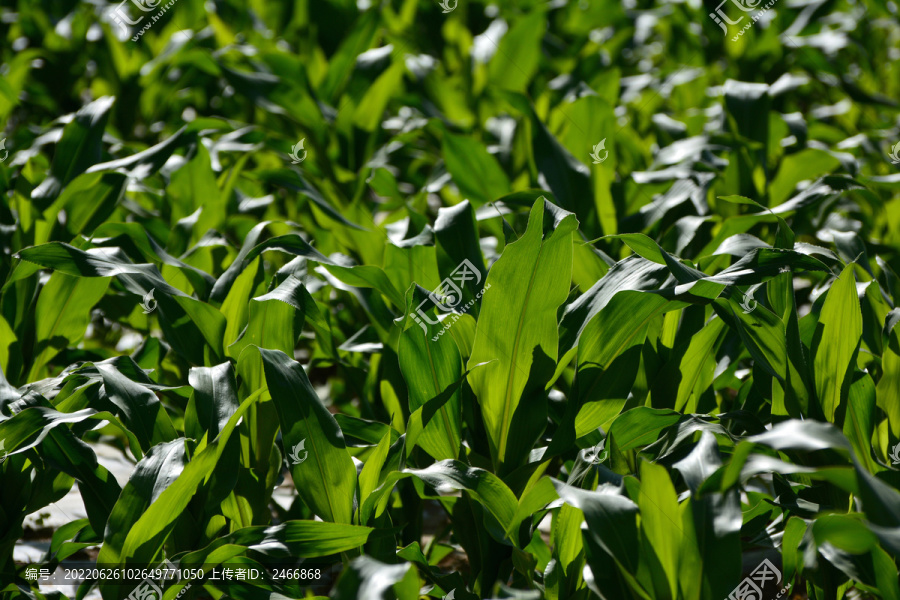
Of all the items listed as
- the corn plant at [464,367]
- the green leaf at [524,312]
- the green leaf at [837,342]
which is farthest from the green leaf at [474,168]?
the green leaf at [837,342]

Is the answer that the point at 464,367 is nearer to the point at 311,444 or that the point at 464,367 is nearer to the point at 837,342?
the point at 311,444

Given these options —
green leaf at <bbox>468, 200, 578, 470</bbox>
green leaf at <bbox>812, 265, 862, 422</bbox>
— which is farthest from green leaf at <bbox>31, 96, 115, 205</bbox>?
green leaf at <bbox>812, 265, 862, 422</bbox>

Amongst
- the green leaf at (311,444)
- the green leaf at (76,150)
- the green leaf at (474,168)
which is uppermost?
the green leaf at (76,150)

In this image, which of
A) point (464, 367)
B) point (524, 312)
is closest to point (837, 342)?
point (524, 312)

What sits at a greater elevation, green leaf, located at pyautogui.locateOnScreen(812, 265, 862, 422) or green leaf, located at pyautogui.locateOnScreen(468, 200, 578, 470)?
green leaf, located at pyautogui.locateOnScreen(468, 200, 578, 470)

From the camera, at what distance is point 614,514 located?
978 mm

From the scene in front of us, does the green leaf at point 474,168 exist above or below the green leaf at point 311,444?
below

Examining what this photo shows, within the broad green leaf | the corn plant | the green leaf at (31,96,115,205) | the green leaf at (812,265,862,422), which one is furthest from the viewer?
the green leaf at (31,96,115,205)

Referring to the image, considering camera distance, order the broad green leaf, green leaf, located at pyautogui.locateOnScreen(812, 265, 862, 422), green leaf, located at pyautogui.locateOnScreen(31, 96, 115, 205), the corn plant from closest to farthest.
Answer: the corn plant → green leaf, located at pyautogui.locateOnScreen(812, 265, 862, 422) → the broad green leaf → green leaf, located at pyautogui.locateOnScreen(31, 96, 115, 205)

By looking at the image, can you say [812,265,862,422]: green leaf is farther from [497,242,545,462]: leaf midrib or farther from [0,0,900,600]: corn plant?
[497,242,545,462]: leaf midrib

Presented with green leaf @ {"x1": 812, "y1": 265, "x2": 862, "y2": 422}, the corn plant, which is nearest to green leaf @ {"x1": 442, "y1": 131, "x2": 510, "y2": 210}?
the corn plant

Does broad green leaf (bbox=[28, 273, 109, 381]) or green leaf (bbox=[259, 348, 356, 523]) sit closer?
green leaf (bbox=[259, 348, 356, 523])

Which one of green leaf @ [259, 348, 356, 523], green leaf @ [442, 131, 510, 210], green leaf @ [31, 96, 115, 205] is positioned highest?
green leaf @ [31, 96, 115, 205]

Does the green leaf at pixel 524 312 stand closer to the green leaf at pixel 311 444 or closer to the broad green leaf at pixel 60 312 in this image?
the green leaf at pixel 311 444
